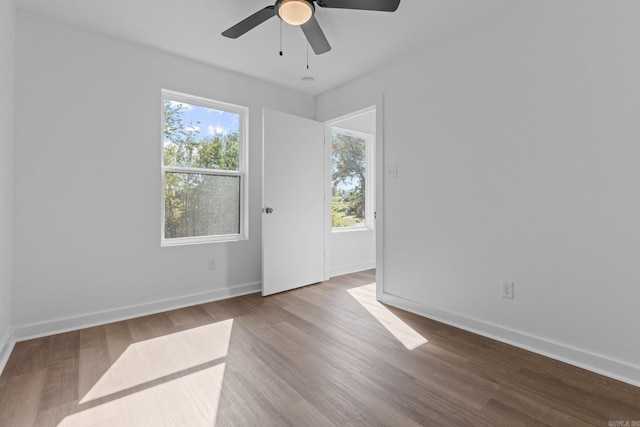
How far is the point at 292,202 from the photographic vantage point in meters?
3.68

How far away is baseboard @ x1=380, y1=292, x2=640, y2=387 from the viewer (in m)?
1.84

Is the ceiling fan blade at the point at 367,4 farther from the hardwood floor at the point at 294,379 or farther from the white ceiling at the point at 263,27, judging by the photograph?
the hardwood floor at the point at 294,379

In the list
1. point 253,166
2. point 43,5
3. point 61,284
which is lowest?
point 61,284

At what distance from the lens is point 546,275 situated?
2.15 metres

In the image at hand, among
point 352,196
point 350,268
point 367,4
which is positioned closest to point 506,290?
point 367,4

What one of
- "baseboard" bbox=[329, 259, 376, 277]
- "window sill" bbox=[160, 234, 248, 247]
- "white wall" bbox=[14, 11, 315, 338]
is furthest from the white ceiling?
"baseboard" bbox=[329, 259, 376, 277]

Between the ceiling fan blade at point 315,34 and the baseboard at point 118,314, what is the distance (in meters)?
2.58

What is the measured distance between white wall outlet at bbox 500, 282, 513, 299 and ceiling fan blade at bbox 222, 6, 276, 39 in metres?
2.56

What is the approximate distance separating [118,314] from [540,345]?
3388mm

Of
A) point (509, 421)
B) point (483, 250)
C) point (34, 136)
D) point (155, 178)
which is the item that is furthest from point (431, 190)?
point (34, 136)

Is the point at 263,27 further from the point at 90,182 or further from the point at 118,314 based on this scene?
the point at 118,314

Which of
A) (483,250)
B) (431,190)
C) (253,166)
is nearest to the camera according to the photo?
(483,250)

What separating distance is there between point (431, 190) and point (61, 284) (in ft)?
10.7

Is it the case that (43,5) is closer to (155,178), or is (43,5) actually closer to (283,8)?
(155,178)
